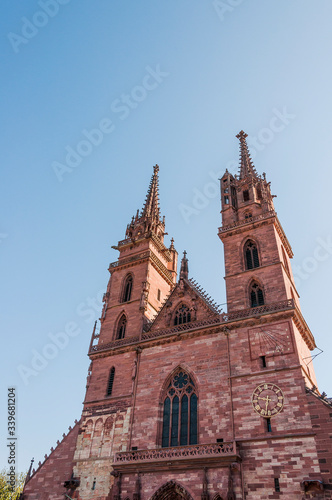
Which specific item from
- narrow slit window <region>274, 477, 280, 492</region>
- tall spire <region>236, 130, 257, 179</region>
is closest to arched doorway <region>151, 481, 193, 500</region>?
narrow slit window <region>274, 477, 280, 492</region>

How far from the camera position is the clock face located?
18.0m

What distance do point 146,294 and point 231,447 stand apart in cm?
1239

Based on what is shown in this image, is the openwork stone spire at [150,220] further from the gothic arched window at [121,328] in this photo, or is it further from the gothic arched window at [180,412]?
the gothic arched window at [180,412]

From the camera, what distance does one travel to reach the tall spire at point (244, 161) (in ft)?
106

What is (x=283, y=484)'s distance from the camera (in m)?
16.1

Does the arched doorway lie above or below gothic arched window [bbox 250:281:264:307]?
below

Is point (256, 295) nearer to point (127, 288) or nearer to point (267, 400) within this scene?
point (267, 400)

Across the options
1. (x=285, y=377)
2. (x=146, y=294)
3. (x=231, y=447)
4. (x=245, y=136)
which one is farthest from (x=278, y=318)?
(x=245, y=136)

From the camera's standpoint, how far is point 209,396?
20047 millimetres

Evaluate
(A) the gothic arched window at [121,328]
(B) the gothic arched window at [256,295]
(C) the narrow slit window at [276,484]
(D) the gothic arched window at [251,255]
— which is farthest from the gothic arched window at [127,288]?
(C) the narrow slit window at [276,484]

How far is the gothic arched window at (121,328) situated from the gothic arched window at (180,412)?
6.22 meters

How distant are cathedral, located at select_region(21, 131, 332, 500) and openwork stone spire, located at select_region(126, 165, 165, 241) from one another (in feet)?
19.7

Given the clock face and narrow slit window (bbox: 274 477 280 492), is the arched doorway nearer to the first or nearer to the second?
narrow slit window (bbox: 274 477 280 492)

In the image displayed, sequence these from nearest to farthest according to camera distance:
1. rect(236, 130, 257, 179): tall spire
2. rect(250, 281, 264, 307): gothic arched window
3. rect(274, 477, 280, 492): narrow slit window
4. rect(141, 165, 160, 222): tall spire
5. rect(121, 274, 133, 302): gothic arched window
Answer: rect(274, 477, 280, 492): narrow slit window → rect(250, 281, 264, 307): gothic arched window → rect(121, 274, 133, 302): gothic arched window → rect(236, 130, 257, 179): tall spire → rect(141, 165, 160, 222): tall spire
